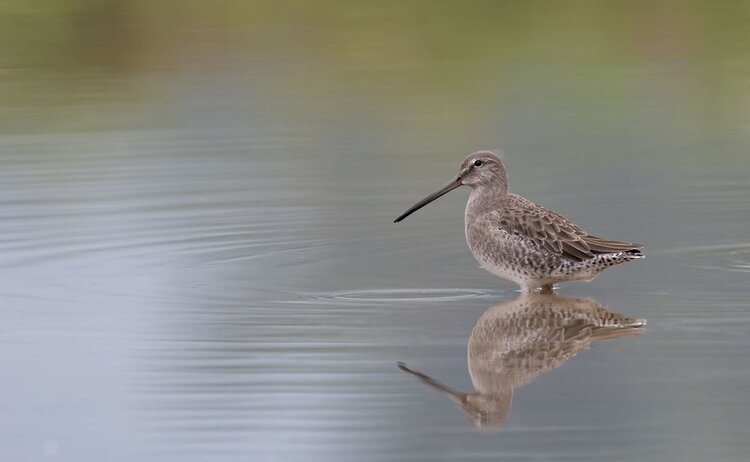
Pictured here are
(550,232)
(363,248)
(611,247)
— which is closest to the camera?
(611,247)

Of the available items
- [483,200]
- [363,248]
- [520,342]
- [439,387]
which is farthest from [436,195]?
[439,387]

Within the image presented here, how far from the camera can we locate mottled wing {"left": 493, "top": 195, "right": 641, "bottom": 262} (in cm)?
863

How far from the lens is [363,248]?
9.59 m

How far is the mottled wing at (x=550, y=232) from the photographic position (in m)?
8.63

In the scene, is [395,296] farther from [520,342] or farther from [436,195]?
[436,195]

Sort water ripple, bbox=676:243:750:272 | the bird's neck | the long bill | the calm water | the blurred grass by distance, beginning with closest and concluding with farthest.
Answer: the calm water, water ripple, bbox=676:243:750:272, the bird's neck, the long bill, the blurred grass

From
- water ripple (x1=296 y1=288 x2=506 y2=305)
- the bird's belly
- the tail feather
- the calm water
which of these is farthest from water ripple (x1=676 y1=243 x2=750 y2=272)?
water ripple (x1=296 y1=288 x2=506 y2=305)

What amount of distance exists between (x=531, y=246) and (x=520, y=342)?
4.52 ft

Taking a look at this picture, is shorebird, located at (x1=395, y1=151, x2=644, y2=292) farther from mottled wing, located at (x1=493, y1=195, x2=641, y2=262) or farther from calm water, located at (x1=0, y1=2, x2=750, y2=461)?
calm water, located at (x1=0, y1=2, x2=750, y2=461)

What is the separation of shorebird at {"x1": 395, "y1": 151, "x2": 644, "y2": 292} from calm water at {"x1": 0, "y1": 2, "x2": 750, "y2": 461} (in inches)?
6.3

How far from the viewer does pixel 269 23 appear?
62.4ft

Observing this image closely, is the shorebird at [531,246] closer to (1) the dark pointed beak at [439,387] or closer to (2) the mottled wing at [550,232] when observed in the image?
(2) the mottled wing at [550,232]

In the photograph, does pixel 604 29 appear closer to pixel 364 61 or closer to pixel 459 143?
pixel 364 61

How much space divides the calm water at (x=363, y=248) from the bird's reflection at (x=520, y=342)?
0.02 m
